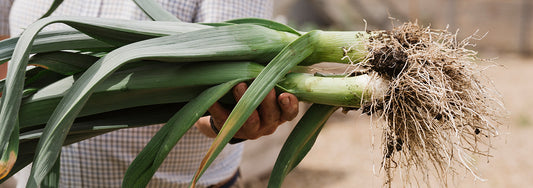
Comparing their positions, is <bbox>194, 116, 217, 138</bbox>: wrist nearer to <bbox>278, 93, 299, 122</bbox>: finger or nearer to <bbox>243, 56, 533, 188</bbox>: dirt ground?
<bbox>278, 93, 299, 122</bbox>: finger

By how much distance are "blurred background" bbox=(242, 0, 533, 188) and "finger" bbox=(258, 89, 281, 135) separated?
0.19 meters

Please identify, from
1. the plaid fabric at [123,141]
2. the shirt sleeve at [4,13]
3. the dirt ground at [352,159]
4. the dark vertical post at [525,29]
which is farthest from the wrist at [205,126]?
the dark vertical post at [525,29]

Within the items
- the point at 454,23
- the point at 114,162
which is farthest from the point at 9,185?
the point at 454,23

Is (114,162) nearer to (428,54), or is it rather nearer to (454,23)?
(428,54)

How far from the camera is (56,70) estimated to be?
3.79 ft

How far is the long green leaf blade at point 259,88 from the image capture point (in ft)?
3.71

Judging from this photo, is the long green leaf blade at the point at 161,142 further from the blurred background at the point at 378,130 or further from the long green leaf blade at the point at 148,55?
the blurred background at the point at 378,130

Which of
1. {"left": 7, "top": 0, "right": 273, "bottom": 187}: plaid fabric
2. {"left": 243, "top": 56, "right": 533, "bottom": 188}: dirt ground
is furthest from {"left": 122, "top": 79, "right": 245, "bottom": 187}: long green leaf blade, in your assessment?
{"left": 243, "top": 56, "right": 533, "bottom": 188}: dirt ground

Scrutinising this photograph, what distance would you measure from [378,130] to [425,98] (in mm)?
203

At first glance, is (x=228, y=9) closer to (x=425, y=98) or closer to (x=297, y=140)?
(x=297, y=140)

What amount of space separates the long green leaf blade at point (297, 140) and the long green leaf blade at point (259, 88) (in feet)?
0.45

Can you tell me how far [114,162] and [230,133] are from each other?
63cm

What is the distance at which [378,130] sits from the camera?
4.50 ft

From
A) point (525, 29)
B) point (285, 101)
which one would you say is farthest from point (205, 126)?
point (525, 29)
